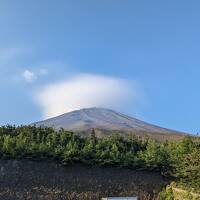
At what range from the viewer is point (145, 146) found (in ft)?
84.3

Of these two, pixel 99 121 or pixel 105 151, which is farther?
pixel 99 121

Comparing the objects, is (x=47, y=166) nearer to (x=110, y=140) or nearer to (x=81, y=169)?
(x=81, y=169)

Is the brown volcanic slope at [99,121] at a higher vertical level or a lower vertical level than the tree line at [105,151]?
higher

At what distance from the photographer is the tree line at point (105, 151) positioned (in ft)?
74.3

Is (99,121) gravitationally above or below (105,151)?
above

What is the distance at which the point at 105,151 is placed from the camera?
23.7m

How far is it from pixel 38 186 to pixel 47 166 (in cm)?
92

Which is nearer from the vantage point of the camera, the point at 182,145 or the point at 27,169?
the point at 27,169

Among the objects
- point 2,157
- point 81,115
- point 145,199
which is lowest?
point 145,199

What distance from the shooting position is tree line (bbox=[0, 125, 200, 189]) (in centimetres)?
2266

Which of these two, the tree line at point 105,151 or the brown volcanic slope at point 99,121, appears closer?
the tree line at point 105,151

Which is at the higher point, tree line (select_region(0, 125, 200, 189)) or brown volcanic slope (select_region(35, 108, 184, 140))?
brown volcanic slope (select_region(35, 108, 184, 140))

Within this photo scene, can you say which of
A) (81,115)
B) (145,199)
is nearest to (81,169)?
(145,199)

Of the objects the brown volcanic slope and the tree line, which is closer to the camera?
the tree line
